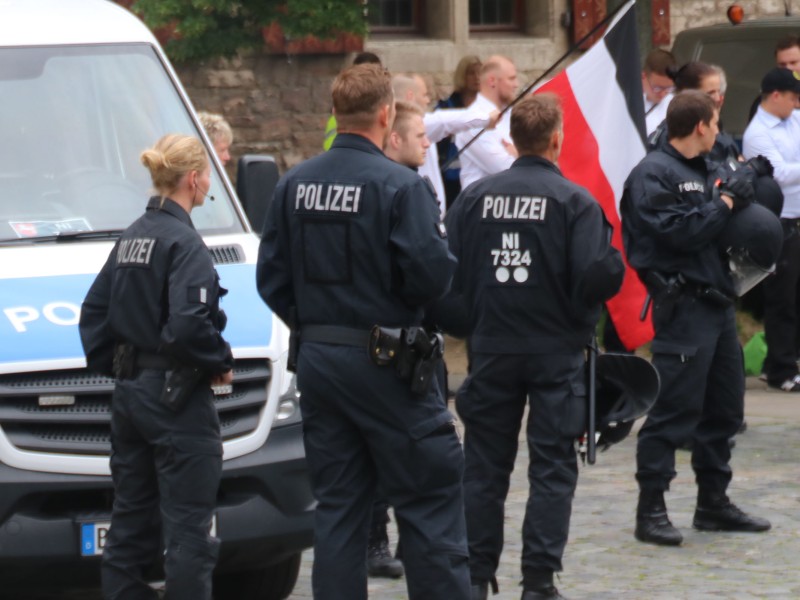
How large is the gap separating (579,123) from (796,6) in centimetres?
1174

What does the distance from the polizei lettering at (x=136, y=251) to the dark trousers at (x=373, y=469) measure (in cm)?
65

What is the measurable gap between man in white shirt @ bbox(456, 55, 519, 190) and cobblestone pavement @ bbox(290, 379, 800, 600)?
1749 mm

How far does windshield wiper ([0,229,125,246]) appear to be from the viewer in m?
6.92

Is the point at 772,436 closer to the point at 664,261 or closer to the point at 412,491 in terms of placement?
the point at 664,261

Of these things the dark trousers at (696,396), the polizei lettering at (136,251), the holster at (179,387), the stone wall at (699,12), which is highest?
the polizei lettering at (136,251)

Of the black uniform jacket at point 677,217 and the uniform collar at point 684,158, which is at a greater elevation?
the uniform collar at point 684,158

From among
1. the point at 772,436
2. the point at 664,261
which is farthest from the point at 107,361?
the point at 772,436

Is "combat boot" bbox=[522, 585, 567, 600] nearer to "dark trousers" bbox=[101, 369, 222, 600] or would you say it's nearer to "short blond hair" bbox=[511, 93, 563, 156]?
"dark trousers" bbox=[101, 369, 222, 600]

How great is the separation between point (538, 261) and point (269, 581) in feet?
5.24

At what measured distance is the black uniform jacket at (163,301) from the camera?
586 cm

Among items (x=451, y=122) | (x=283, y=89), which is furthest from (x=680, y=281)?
(x=283, y=89)

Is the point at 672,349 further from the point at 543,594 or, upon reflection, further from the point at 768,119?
the point at 768,119

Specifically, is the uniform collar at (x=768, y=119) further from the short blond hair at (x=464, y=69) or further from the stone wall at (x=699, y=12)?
the stone wall at (x=699, y=12)

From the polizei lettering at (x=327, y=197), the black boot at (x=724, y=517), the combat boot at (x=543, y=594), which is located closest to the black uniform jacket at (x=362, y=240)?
the polizei lettering at (x=327, y=197)
